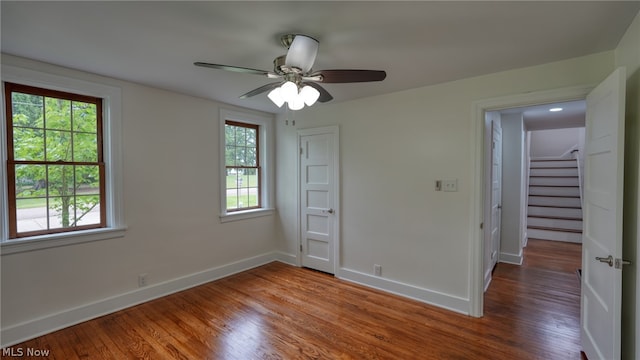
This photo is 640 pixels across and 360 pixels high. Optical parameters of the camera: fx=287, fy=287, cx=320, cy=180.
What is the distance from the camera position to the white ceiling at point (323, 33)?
165 cm

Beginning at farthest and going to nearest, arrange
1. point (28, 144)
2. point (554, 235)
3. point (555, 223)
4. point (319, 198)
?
1. point (555, 223)
2. point (554, 235)
3. point (319, 198)
4. point (28, 144)

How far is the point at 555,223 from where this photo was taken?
20.3 ft

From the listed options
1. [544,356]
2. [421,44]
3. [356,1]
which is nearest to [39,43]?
[356,1]

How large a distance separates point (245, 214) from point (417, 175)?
2.46m

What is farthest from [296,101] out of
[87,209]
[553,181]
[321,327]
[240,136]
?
[553,181]

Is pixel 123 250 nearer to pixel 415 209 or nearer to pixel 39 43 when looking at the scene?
pixel 39 43

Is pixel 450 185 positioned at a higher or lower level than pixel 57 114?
lower

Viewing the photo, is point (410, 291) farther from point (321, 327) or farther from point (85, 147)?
point (85, 147)

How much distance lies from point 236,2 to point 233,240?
3.19 meters

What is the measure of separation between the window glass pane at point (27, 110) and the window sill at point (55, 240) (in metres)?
0.99

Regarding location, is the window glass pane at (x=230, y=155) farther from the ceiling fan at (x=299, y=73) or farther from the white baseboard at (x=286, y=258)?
the ceiling fan at (x=299, y=73)

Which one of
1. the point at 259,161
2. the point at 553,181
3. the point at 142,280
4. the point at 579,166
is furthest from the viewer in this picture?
the point at 553,181

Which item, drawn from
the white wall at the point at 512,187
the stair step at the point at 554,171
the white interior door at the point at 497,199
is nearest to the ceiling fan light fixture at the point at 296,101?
the white interior door at the point at 497,199

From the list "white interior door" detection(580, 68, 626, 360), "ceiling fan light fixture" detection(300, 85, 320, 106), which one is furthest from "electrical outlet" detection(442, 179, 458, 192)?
"ceiling fan light fixture" detection(300, 85, 320, 106)
